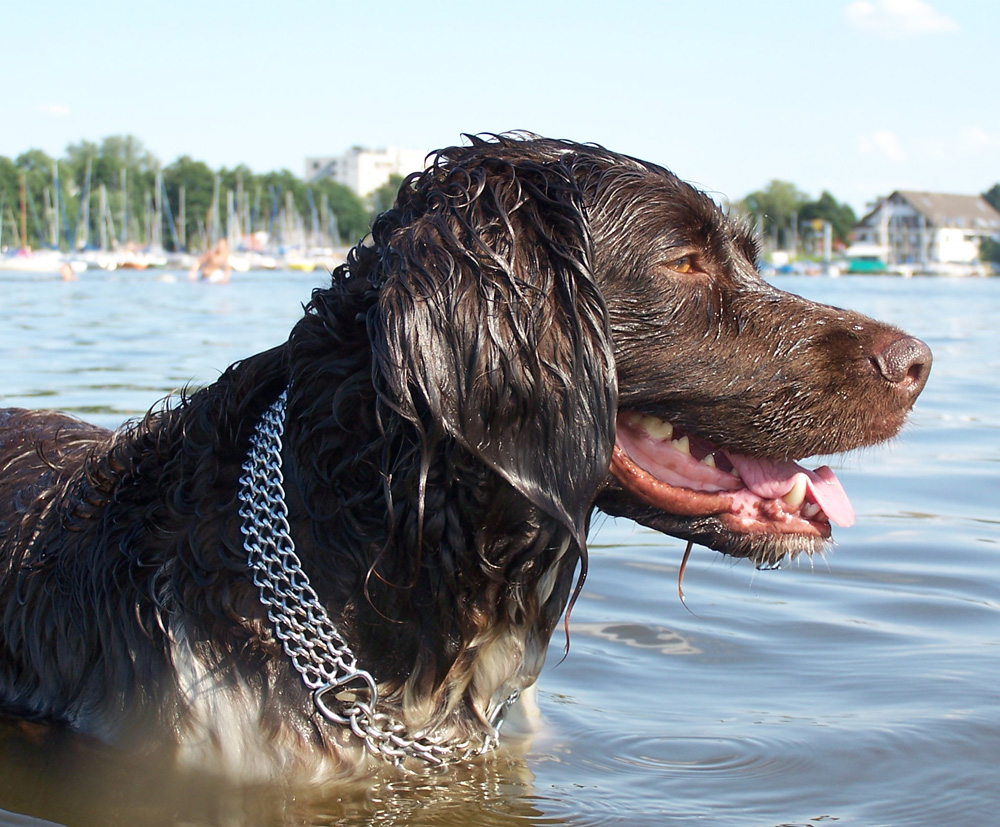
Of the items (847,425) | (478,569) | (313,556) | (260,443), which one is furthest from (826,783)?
(260,443)

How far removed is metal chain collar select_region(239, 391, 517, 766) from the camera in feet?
9.93

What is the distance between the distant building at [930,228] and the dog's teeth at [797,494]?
459 ft

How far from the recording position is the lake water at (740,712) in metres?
3.29

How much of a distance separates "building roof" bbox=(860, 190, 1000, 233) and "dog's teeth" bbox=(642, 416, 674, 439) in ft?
486

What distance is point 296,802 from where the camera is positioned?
3.20m

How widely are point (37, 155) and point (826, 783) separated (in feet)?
425

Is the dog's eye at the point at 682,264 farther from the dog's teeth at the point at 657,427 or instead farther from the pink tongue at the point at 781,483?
the pink tongue at the point at 781,483

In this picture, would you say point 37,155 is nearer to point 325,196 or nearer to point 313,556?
point 325,196

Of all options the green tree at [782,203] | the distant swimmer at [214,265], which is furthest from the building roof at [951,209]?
the distant swimmer at [214,265]

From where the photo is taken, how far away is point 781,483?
11.1 feet

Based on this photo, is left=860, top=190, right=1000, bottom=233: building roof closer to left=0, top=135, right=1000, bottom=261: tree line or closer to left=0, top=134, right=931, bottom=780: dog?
left=0, top=135, right=1000, bottom=261: tree line

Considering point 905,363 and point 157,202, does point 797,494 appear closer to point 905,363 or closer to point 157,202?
point 905,363

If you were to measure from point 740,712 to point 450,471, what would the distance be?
74.0 inches

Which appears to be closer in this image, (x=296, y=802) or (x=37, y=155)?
(x=296, y=802)
